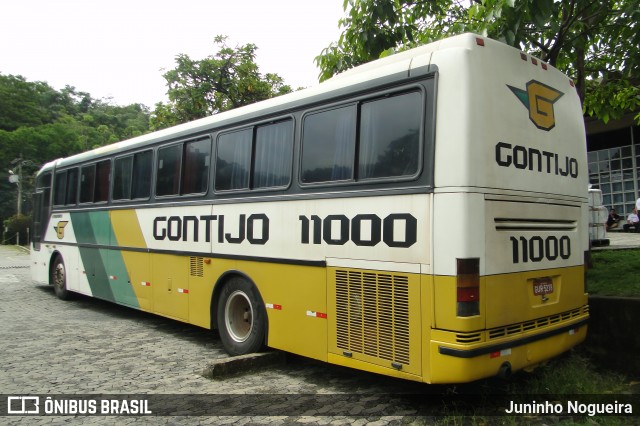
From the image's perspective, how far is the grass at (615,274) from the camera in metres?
6.10

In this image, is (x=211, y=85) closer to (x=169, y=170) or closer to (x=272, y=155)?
(x=169, y=170)

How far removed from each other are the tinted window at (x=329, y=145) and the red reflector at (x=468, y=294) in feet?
5.07

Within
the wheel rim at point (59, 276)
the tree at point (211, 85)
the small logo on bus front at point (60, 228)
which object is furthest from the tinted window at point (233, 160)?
the tree at point (211, 85)

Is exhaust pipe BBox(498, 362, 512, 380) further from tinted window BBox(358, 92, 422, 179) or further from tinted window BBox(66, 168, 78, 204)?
tinted window BBox(66, 168, 78, 204)

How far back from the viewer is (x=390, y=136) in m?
4.49

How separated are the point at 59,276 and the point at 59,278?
47 millimetres

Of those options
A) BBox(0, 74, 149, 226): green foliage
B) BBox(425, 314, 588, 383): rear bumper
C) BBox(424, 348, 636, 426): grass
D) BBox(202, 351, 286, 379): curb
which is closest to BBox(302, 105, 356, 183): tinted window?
BBox(425, 314, 588, 383): rear bumper

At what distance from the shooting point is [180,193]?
728cm

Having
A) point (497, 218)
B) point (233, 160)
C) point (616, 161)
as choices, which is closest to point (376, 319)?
point (497, 218)

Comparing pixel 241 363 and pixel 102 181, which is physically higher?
pixel 102 181

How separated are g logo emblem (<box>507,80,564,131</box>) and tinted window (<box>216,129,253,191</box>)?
10.3ft

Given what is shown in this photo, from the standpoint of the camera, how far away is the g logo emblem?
4535 mm

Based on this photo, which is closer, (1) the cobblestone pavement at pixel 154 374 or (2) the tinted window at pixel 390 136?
(2) the tinted window at pixel 390 136

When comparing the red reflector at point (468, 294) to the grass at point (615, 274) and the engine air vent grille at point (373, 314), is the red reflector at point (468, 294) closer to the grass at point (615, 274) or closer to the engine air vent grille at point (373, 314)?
the engine air vent grille at point (373, 314)
